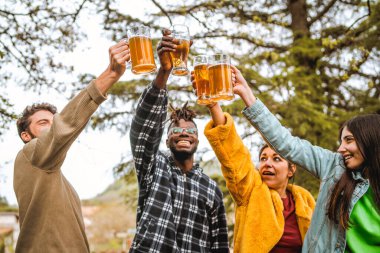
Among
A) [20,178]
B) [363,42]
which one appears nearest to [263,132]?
[20,178]

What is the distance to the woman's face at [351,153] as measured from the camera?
2572mm

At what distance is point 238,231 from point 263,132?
86cm

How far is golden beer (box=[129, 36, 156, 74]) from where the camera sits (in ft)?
7.66

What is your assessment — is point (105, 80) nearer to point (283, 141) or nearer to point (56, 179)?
point (56, 179)

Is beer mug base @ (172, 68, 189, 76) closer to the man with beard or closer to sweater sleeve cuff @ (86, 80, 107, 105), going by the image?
the man with beard

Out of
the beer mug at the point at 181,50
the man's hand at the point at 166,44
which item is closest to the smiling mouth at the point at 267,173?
the beer mug at the point at 181,50

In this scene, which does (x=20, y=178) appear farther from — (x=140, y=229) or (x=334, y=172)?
(x=334, y=172)

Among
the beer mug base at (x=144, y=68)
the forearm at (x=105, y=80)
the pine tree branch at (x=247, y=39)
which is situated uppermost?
the pine tree branch at (x=247, y=39)

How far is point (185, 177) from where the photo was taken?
3293mm

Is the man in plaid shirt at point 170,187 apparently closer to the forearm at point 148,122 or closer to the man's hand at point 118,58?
the forearm at point 148,122

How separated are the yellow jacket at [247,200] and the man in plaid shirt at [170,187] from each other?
0.83 feet

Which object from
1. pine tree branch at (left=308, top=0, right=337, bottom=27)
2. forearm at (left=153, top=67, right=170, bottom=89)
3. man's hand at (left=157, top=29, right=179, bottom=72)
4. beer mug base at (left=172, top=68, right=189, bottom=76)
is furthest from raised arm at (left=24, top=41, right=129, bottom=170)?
pine tree branch at (left=308, top=0, right=337, bottom=27)

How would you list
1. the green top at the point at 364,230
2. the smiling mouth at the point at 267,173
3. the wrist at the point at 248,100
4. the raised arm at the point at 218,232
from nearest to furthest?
the green top at the point at 364,230 < the wrist at the point at 248,100 < the raised arm at the point at 218,232 < the smiling mouth at the point at 267,173

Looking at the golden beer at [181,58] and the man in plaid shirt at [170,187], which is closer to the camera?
the golden beer at [181,58]
